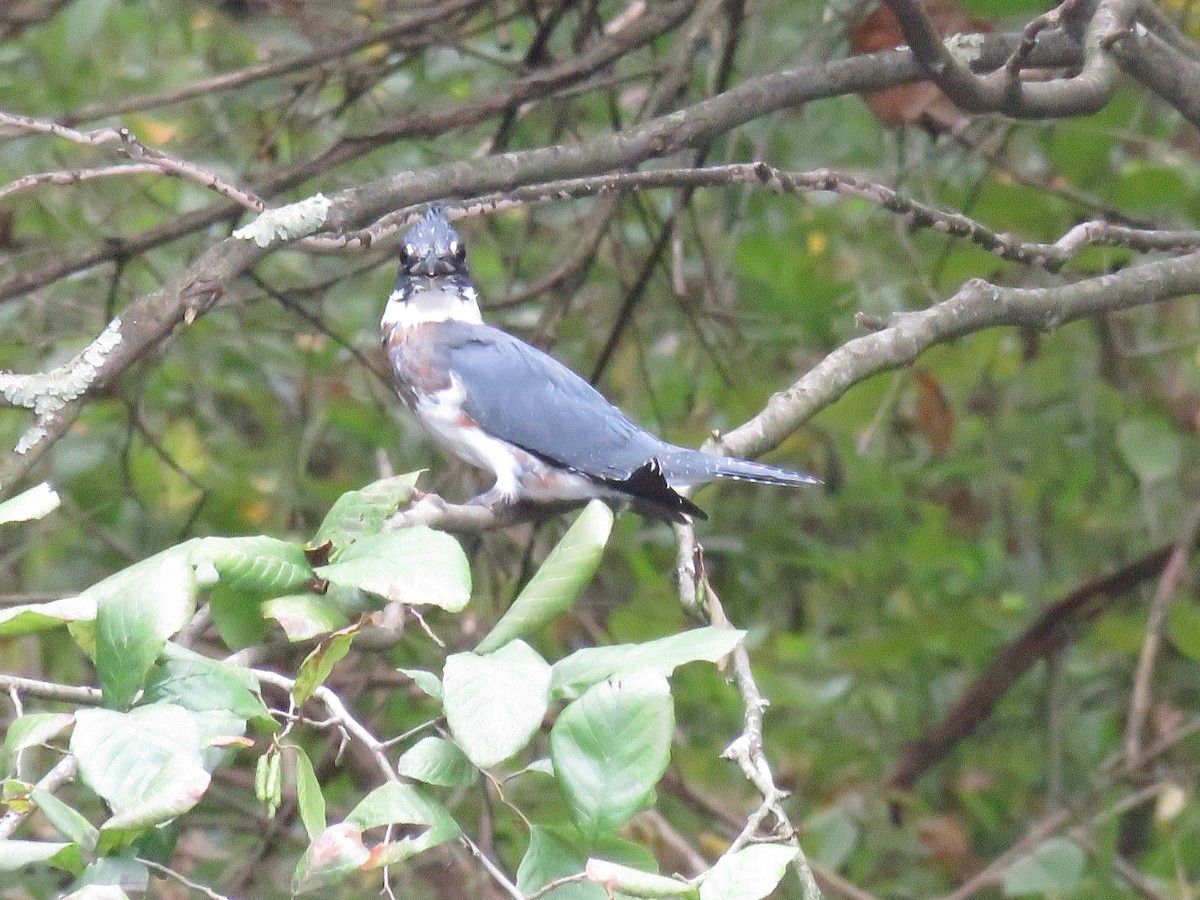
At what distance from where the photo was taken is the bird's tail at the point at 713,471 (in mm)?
2398

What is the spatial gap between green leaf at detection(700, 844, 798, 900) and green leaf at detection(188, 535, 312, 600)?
49cm

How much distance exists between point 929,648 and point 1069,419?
67 cm

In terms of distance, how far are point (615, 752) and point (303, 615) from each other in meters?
0.35

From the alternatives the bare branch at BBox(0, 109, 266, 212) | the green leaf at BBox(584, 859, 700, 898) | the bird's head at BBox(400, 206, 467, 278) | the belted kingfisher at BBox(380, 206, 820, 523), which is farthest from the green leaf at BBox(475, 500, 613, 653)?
the bird's head at BBox(400, 206, 467, 278)

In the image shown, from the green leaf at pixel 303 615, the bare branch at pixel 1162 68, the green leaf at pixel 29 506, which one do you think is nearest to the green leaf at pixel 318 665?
the green leaf at pixel 303 615

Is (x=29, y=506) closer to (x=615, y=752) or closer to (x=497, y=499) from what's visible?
(x=615, y=752)

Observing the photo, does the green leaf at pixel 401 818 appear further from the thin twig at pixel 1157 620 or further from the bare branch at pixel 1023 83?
the thin twig at pixel 1157 620

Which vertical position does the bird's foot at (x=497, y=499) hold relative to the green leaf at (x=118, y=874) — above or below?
above

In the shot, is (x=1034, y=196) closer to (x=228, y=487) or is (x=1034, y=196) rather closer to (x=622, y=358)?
(x=622, y=358)

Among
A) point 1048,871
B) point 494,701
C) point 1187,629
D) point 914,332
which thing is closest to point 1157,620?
point 1187,629

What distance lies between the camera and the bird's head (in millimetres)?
3025

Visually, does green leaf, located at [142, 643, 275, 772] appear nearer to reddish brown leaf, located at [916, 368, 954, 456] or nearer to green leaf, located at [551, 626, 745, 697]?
green leaf, located at [551, 626, 745, 697]

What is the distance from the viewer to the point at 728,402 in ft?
11.7

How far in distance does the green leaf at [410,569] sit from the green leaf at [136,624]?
14 cm
